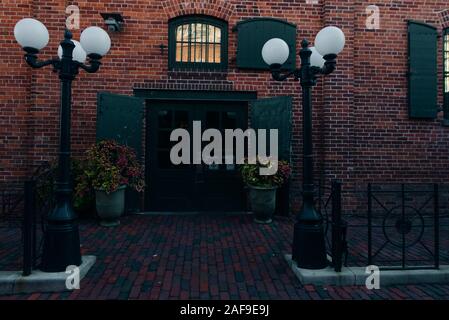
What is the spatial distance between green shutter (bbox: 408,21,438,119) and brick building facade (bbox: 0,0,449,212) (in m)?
0.15

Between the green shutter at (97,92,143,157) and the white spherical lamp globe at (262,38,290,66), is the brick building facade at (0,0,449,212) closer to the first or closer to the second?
the green shutter at (97,92,143,157)

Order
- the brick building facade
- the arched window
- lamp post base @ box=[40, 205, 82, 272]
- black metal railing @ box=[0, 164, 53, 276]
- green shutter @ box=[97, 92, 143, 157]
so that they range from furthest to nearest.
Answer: the arched window → the brick building facade → green shutter @ box=[97, 92, 143, 157] → lamp post base @ box=[40, 205, 82, 272] → black metal railing @ box=[0, 164, 53, 276]

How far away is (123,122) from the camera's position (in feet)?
20.1

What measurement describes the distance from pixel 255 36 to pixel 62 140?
4612 millimetres

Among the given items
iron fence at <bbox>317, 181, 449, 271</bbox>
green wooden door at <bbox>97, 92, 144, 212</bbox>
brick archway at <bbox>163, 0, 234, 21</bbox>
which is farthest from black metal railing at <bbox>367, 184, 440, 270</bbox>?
brick archway at <bbox>163, 0, 234, 21</bbox>

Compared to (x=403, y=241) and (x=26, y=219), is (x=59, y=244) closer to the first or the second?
(x=26, y=219)

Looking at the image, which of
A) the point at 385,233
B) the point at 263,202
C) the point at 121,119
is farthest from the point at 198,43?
the point at 385,233

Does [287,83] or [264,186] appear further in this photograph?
[287,83]

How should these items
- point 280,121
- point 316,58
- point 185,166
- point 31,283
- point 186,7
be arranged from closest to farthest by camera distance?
point 31,283 < point 316,58 < point 280,121 < point 186,7 < point 185,166

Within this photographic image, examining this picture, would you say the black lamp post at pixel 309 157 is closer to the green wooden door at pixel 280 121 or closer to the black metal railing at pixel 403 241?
the black metal railing at pixel 403 241

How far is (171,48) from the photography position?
6.57 m

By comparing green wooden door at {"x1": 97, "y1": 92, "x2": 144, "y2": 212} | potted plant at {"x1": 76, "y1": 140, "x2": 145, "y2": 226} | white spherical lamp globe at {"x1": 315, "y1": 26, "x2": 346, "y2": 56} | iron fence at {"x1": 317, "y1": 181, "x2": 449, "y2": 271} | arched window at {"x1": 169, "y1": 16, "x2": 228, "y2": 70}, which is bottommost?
iron fence at {"x1": 317, "y1": 181, "x2": 449, "y2": 271}

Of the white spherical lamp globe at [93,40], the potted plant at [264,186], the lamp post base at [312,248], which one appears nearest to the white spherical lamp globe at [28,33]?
the white spherical lamp globe at [93,40]

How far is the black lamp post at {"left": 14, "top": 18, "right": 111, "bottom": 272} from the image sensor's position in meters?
3.39
